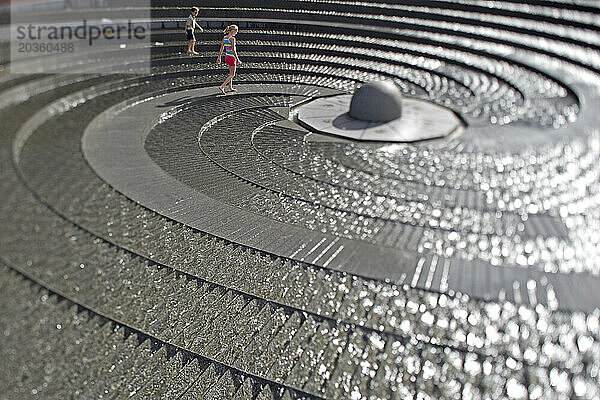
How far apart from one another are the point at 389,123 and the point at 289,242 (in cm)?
570

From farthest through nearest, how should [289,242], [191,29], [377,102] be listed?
[191,29] → [377,102] → [289,242]

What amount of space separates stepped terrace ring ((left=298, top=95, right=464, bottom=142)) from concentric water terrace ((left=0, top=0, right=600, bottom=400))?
13.2 inches

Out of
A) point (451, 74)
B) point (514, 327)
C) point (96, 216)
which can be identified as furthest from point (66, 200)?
point (451, 74)

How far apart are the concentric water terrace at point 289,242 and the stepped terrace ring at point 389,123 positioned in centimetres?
34

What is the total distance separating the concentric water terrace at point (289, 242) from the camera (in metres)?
4.82

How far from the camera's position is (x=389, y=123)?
1195 cm

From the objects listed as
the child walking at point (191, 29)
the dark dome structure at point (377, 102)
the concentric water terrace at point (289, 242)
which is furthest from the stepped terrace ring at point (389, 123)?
the child walking at point (191, 29)

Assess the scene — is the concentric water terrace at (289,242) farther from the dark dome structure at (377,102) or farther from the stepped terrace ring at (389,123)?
the dark dome structure at (377,102)

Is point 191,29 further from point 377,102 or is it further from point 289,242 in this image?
point 289,242

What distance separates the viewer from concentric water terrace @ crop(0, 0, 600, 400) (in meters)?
4.82

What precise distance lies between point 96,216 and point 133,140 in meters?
3.22

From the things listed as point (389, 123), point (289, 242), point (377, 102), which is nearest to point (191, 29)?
point (377, 102)

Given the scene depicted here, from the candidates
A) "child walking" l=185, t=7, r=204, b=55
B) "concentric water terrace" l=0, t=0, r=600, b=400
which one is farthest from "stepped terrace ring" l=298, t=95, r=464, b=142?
"child walking" l=185, t=7, r=204, b=55

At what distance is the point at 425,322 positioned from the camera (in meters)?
5.53
